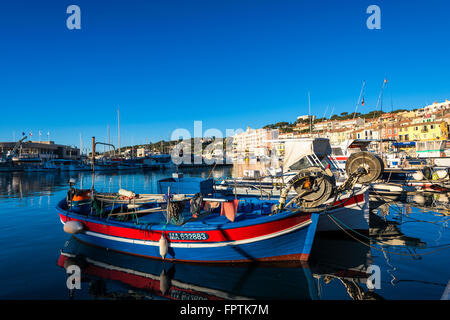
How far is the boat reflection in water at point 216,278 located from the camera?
27.0 ft

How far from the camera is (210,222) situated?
10.0 m

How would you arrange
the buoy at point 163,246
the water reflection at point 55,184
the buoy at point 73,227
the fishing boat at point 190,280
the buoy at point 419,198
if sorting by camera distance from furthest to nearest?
the water reflection at point 55,184, the buoy at point 419,198, the buoy at point 73,227, the buoy at point 163,246, the fishing boat at point 190,280

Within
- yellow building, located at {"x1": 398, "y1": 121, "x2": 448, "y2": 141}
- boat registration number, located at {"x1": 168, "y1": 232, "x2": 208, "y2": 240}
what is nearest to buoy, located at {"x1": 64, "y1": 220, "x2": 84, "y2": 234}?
boat registration number, located at {"x1": 168, "y1": 232, "x2": 208, "y2": 240}

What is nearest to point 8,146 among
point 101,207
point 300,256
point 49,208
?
point 49,208

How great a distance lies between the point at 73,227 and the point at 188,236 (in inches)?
211

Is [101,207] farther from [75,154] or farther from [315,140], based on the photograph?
[75,154]

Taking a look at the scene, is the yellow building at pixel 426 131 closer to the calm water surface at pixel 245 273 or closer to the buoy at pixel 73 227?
the calm water surface at pixel 245 273

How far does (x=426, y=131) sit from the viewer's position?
195ft

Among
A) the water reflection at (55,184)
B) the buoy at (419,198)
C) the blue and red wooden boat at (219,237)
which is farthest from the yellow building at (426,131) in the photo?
the blue and red wooden boat at (219,237)

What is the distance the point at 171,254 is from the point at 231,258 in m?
2.29

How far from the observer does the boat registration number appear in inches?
366

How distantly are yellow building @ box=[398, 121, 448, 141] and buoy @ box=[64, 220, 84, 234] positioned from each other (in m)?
67.9

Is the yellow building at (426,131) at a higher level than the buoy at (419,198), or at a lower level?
higher

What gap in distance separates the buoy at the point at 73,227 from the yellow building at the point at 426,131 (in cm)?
6785
